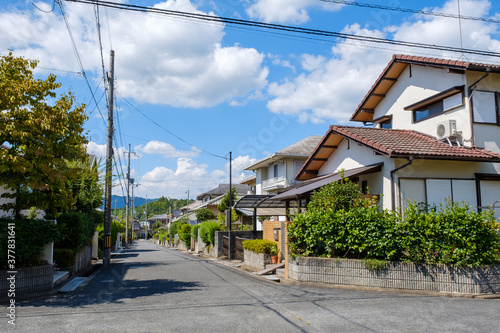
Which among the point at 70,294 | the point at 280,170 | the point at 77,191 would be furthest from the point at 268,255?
the point at 280,170

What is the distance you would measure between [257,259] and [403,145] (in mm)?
6933

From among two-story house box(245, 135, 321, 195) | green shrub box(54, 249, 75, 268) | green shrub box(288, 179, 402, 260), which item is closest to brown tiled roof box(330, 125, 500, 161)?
green shrub box(288, 179, 402, 260)

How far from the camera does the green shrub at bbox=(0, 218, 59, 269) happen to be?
28.1ft

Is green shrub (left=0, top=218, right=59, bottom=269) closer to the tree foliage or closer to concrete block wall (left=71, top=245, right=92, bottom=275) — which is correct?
concrete block wall (left=71, top=245, right=92, bottom=275)

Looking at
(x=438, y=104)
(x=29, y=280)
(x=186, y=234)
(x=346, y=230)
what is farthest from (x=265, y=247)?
(x=186, y=234)

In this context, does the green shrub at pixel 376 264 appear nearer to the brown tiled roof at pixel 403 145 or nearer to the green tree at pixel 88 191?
the brown tiled roof at pixel 403 145

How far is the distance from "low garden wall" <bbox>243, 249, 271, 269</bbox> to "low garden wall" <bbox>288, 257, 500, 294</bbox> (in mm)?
3797

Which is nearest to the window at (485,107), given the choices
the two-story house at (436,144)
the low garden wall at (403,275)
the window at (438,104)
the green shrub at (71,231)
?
the two-story house at (436,144)

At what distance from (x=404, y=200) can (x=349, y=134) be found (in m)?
3.23

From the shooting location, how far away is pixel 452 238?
9.40 meters

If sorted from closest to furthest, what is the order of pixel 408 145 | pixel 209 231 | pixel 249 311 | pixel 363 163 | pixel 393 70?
pixel 249 311 < pixel 408 145 < pixel 363 163 < pixel 393 70 < pixel 209 231

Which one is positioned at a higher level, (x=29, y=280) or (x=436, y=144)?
(x=436, y=144)

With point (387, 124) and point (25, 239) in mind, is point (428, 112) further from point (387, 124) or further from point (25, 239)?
point (25, 239)

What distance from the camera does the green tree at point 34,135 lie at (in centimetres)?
841
